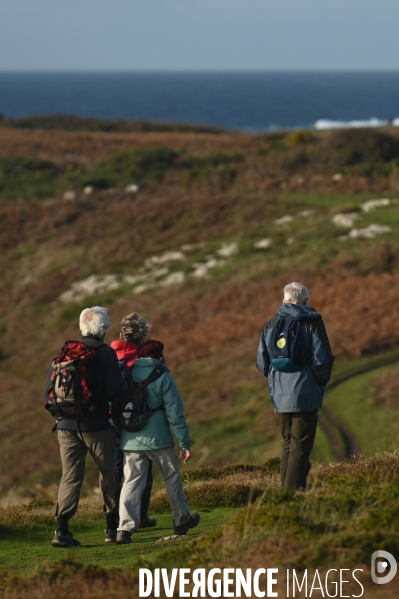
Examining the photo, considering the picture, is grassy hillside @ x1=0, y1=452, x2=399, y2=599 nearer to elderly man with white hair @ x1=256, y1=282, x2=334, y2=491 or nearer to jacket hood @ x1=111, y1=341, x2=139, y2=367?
elderly man with white hair @ x1=256, y1=282, x2=334, y2=491

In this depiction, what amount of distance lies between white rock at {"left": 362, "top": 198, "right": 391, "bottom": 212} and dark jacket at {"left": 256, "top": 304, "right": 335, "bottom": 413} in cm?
3155

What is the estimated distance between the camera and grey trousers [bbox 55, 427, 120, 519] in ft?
28.0

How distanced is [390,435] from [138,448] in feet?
42.0

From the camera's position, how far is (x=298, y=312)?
8.65 m

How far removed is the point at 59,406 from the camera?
8.30 meters

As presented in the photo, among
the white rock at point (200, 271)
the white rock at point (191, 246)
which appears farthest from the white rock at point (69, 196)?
the white rock at point (200, 271)

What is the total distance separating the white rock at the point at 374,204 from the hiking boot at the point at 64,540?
3223cm

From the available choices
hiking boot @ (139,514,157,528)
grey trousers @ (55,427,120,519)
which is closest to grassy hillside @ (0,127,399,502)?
hiking boot @ (139,514,157,528)

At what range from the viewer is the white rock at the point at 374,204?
130 ft

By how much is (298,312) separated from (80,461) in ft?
8.07

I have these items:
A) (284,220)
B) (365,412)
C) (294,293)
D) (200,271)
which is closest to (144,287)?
(200,271)

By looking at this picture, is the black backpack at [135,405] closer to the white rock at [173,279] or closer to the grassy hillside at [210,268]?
the grassy hillside at [210,268]

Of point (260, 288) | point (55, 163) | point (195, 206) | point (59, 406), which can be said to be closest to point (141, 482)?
point (59, 406)

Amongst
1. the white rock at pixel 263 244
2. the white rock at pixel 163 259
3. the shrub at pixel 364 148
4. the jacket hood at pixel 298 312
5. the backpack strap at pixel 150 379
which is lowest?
the white rock at pixel 163 259
